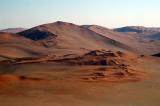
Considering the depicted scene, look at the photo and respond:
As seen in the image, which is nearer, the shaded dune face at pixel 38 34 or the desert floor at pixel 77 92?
the desert floor at pixel 77 92

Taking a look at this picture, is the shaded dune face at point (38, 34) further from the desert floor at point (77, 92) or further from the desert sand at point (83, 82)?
the desert floor at point (77, 92)

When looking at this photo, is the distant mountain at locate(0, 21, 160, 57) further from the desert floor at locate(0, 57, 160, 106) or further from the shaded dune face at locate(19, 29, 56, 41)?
the desert floor at locate(0, 57, 160, 106)

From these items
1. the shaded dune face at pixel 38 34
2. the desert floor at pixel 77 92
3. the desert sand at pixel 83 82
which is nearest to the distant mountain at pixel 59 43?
the shaded dune face at pixel 38 34

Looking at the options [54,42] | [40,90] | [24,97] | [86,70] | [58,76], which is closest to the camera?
[24,97]

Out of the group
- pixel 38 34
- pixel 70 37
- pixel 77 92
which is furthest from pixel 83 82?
pixel 38 34

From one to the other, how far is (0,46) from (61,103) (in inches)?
1552

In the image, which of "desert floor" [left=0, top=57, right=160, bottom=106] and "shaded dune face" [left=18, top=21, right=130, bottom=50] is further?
"shaded dune face" [left=18, top=21, right=130, bottom=50]

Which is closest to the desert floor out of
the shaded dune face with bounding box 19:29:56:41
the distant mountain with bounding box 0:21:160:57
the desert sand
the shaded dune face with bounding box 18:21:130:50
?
the desert sand

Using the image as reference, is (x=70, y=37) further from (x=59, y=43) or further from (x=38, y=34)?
(x=59, y=43)

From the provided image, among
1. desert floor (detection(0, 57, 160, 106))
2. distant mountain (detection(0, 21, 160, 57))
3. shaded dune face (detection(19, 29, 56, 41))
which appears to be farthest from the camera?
shaded dune face (detection(19, 29, 56, 41))

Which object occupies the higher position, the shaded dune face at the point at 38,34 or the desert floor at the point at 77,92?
the shaded dune face at the point at 38,34

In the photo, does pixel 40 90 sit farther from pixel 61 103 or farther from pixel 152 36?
pixel 152 36

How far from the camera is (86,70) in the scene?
2909cm

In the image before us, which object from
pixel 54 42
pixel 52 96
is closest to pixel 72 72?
pixel 52 96
